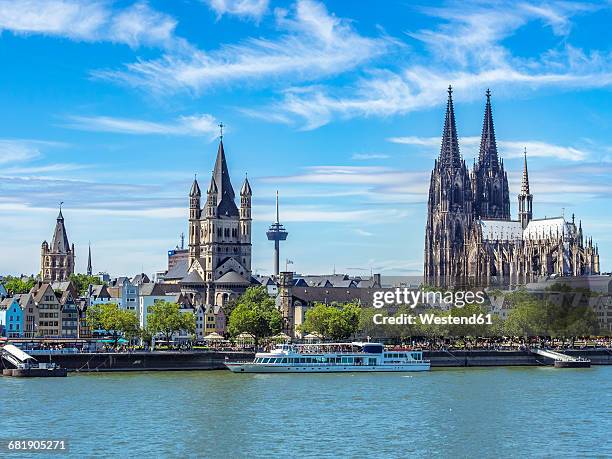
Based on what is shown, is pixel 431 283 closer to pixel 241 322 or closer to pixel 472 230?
pixel 472 230

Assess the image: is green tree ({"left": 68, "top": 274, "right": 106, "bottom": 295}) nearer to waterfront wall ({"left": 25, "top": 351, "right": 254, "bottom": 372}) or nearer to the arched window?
the arched window

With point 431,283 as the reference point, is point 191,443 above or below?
below

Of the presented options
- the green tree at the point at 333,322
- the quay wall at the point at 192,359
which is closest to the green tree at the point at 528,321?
the quay wall at the point at 192,359

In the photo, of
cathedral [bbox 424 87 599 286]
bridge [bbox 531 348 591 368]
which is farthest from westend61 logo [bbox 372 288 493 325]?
cathedral [bbox 424 87 599 286]

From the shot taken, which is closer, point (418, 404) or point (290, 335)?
point (418, 404)

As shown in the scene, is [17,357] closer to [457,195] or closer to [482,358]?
[482,358]

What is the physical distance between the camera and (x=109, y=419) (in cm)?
5956

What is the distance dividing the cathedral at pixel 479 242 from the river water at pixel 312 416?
9163 centimetres

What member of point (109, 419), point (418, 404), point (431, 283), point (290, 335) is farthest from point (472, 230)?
point (109, 419)

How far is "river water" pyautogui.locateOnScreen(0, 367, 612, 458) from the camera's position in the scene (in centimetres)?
5144

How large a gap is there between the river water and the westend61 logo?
36980mm

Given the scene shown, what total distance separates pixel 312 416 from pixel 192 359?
3945 cm

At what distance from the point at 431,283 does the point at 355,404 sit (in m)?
123

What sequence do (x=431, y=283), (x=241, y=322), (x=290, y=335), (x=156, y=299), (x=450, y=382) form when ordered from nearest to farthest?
(x=450, y=382), (x=241, y=322), (x=290, y=335), (x=156, y=299), (x=431, y=283)
